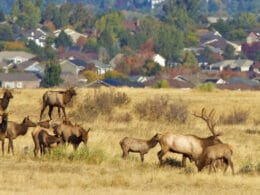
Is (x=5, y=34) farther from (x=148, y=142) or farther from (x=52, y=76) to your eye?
(x=148, y=142)

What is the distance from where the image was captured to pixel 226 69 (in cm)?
Answer: 14638

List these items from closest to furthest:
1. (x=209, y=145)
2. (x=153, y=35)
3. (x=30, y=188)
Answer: (x=30, y=188)
(x=209, y=145)
(x=153, y=35)

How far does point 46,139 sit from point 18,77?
80686 mm

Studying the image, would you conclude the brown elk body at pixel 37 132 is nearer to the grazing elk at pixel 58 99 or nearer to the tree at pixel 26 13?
the grazing elk at pixel 58 99

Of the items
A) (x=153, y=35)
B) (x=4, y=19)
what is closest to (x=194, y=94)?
(x=153, y=35)

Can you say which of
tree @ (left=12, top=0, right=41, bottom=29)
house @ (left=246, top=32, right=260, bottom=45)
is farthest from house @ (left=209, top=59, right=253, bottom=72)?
tree @ (left=12, top=0, right=41, bottom=29)

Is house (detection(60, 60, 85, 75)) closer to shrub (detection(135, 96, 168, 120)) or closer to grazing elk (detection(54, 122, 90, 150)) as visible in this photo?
shrub (detection(135, 96, 168, 120))

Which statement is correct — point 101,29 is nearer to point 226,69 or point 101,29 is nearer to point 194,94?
point 226,69

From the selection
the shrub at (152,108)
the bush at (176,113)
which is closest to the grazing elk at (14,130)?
the bush at (176,113)

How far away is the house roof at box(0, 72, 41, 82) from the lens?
345ft

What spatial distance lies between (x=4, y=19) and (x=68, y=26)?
11.4m

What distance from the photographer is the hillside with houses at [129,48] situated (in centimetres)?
12136

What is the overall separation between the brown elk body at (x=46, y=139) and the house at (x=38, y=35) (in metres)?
143

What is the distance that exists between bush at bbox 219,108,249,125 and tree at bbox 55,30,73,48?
395 feet
